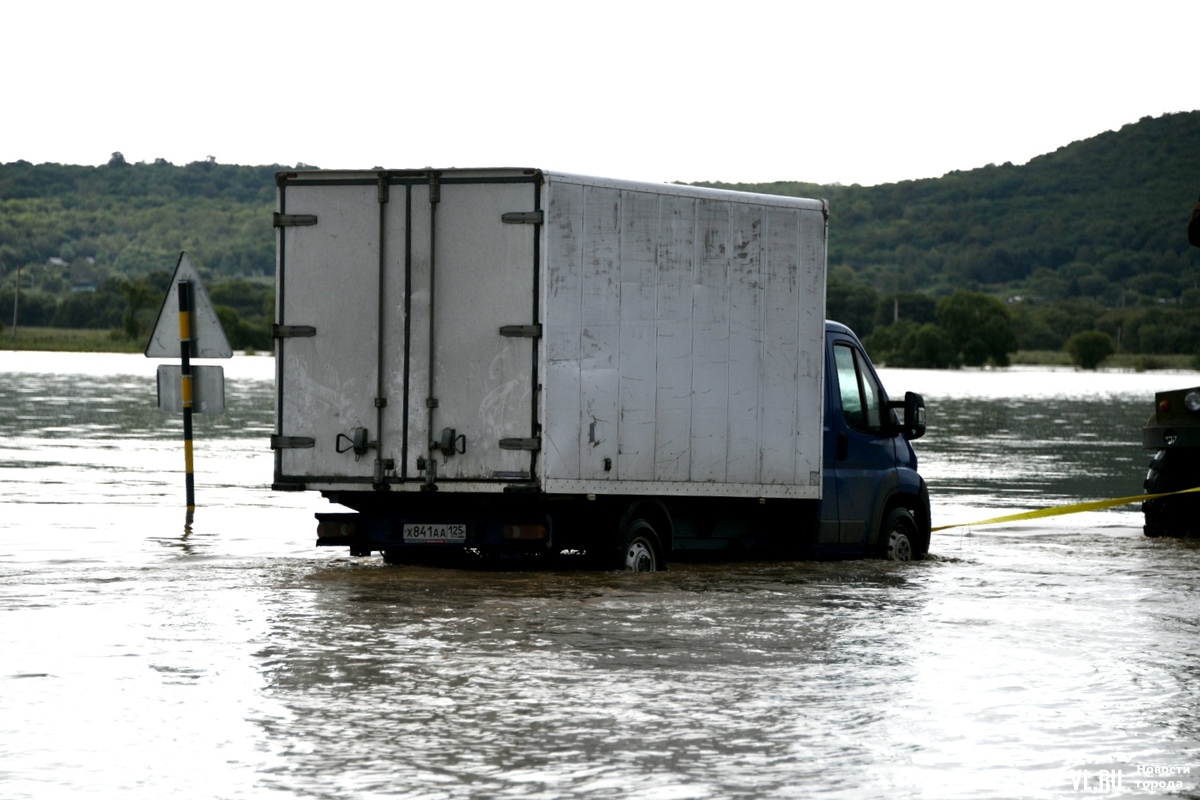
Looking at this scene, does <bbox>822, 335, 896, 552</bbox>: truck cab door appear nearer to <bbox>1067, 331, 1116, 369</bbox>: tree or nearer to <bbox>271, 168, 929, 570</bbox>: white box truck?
<bbox>271, 168, 929, 570</bbox>: white box truck

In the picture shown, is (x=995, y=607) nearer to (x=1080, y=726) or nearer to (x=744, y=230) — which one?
(x=744, y=230)

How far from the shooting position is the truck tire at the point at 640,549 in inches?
556

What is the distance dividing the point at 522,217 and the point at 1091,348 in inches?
6750

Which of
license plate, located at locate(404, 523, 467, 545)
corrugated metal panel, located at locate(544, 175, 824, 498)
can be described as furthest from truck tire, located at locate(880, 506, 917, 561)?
license plate, located at locate(404, 523, 467, 545)

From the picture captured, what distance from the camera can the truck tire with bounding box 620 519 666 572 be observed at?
14133 mm

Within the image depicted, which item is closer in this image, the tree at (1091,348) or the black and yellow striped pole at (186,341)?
the black and yellow striped pole at (186,341)

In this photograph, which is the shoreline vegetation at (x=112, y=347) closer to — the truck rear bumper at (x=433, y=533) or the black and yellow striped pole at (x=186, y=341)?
the black and yellow striped pole at (x=186, y=341)

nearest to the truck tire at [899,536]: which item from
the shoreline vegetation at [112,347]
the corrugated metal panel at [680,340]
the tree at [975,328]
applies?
the corrugated metal panel at [680,340]

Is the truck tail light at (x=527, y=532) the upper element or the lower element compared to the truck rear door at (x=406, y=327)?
lower

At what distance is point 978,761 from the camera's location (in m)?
7.68

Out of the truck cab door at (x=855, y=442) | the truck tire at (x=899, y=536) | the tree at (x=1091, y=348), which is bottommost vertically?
the truck tire at (x=899, y=536)

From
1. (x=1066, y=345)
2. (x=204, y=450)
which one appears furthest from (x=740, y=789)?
(x=1066, y=345)

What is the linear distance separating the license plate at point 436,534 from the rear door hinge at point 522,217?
2.11 metres

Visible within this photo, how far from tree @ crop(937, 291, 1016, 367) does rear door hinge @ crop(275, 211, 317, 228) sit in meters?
168
